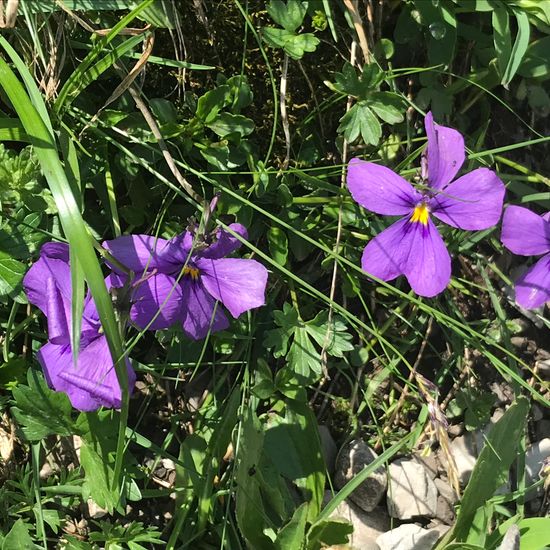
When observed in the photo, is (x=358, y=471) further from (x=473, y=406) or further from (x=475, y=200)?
(x=475, y=200)

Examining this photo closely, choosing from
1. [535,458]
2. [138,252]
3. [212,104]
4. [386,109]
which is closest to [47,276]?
[138,252]

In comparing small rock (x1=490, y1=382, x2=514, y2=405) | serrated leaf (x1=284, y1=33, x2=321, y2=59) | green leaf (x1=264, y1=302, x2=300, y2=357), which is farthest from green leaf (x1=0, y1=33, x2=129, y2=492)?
small rock (x1=490, y1=382, x2=514, y2=405)

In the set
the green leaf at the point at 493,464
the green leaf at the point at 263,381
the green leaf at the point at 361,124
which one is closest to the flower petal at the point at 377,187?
the green leaf at the point at 361,124

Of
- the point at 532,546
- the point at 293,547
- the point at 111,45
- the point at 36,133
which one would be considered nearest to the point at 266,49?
the point at 111,45

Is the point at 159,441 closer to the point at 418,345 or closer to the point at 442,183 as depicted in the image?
the point at 418,345

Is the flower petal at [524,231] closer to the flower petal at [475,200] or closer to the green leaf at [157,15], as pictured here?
the flower petal at [475,200]

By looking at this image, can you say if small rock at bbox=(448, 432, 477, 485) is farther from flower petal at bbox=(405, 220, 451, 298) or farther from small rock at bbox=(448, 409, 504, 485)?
flower petal at bbox=(405, 220, 451, 298)
